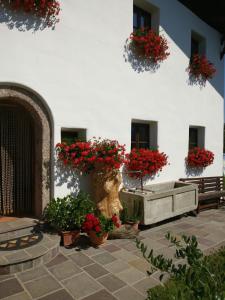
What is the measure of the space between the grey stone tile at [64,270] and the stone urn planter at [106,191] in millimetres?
1528

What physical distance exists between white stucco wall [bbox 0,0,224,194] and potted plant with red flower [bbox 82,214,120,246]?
99 cm

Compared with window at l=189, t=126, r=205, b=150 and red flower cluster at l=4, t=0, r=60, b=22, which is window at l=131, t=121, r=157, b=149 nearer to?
window at l=189, t=126, r=205, b=150

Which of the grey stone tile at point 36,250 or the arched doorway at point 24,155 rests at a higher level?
the arched doorway at point 24,155

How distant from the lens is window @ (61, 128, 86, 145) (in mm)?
5625

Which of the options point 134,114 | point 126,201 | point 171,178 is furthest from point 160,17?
point 126,201

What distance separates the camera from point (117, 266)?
4.23 m

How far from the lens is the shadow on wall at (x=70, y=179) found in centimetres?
536

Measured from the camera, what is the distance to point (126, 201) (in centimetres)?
615

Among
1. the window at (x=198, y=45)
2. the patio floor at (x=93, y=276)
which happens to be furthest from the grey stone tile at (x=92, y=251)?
the window at (x=198, y=45)

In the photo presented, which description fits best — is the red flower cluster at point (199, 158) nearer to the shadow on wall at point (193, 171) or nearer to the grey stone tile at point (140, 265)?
the shadow on wall at point (193, 171)

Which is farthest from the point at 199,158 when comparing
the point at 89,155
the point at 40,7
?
the point at 40,7

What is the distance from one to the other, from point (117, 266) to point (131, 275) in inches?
13.0

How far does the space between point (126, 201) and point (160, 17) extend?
5029 millimetres

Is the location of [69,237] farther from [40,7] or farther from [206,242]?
[40,7]
